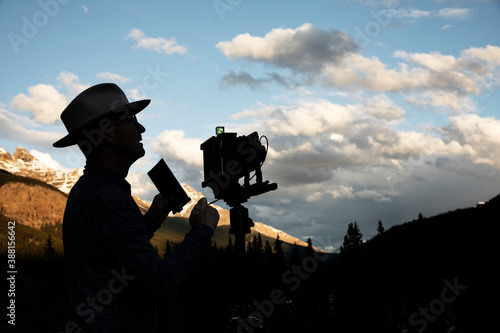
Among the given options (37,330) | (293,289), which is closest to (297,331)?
(293,289)

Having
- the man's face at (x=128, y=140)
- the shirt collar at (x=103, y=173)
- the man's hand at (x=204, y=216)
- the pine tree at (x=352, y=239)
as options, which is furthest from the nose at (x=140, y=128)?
the pine tree at (x=352, y=239)

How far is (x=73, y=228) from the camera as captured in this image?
109 inches

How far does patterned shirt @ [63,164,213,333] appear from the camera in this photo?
2586mm

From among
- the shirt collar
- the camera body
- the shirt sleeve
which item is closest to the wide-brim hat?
the shirt collar

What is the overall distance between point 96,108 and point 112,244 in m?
1.05

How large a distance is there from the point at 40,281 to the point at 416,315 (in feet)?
395

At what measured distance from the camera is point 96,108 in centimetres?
310

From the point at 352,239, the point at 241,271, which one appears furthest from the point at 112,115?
the point at 352,239

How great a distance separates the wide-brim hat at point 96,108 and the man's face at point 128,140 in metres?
0.06

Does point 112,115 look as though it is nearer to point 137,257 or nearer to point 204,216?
point 204,216

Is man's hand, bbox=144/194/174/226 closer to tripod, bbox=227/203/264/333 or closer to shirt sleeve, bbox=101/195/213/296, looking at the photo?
shirt sleeve, bbox=101/195/213/296

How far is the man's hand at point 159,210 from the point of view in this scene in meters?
3.78

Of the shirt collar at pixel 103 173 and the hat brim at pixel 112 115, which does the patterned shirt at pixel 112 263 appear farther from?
the hat brim at pixel 112 115

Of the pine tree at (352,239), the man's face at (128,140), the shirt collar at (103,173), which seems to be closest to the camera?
the shirt collar at (103,173)
